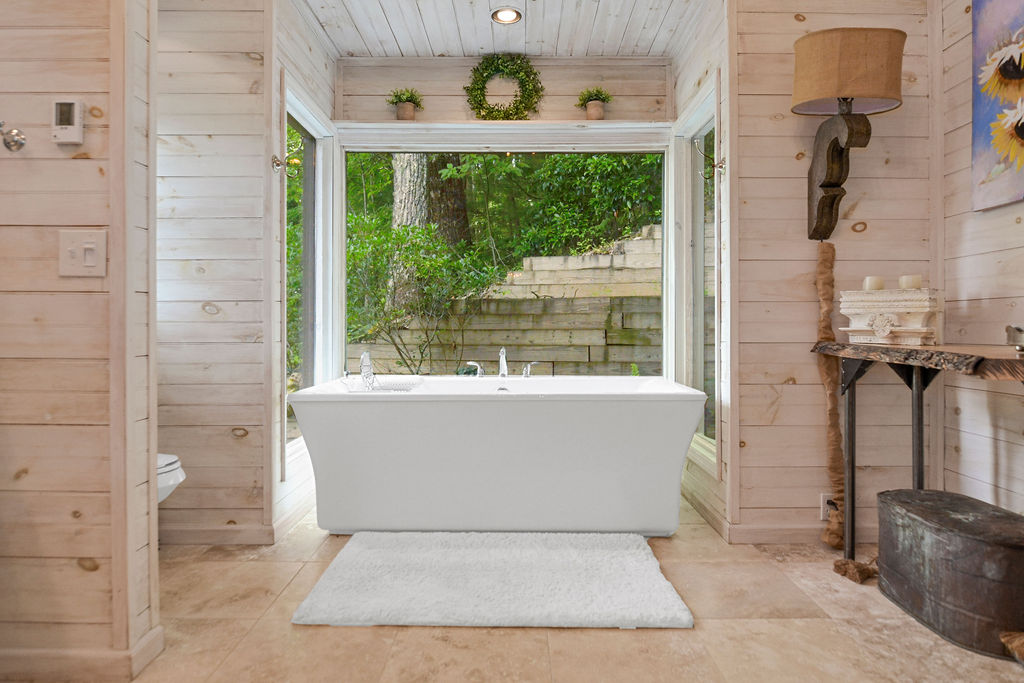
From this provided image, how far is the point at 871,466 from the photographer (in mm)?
2633

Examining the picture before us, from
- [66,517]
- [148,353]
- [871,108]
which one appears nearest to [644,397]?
[871,108]

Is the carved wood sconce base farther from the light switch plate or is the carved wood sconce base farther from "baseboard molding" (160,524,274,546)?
"baseboard molding" (160,524,274,546)

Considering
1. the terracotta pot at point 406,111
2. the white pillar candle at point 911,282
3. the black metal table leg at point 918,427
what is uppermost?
the terracotta pot at point 406,111

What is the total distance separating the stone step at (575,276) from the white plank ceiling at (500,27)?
1.24 metres

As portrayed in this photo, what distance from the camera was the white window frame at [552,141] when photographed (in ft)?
11.8

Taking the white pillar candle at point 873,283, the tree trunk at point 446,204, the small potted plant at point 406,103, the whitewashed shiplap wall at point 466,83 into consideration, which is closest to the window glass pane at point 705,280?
the whitewashed shiplap wall at point 466,83

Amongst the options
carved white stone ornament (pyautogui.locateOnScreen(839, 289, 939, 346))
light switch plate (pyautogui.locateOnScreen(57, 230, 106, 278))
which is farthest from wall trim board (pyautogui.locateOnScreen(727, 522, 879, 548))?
light switch plate (pyautogui.locateOnScreen(57, 230, 106, 278))

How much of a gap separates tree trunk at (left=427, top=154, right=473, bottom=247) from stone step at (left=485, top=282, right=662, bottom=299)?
393mm

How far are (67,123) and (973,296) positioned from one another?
2952 millimetres

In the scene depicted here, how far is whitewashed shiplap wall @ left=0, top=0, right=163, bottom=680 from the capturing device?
5.34 feet

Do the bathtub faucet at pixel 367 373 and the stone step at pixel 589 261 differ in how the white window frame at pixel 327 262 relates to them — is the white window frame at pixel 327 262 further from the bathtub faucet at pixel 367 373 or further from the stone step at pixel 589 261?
the stone step at pixel 589 261

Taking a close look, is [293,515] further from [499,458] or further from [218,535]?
[499,458]

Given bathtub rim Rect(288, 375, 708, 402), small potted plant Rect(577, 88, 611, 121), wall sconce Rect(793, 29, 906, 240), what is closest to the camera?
wall sconce Rect(793, 29, 906, 240)

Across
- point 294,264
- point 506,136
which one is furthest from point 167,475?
point 506,136
